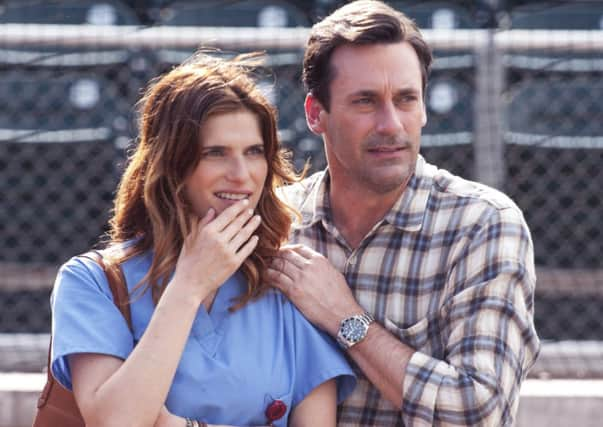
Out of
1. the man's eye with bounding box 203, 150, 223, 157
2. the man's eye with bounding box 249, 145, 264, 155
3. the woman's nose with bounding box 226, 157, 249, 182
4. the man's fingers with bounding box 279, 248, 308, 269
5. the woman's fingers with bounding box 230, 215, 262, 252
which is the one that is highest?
the man's eye with bounding box 203, 150, 223, 157

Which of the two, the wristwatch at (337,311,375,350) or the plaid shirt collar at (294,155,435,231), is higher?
the plaid shirt collar at (294,155,435,231)

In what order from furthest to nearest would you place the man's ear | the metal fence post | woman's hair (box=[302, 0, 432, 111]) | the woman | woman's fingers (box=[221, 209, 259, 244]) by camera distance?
the metal fence post → the man's ear → woman's hair (box=[302, 0, 432, 111]) → woman's fingers (box=[221, 209, 259, 244]) → the woman

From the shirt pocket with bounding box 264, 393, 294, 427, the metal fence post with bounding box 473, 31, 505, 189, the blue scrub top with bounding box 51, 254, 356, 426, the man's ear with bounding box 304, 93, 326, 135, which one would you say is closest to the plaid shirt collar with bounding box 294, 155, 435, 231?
the man's ear with bounding box 304, 93, 326, 135

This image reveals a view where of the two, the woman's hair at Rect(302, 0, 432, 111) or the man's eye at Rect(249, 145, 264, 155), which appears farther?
the woman's hair at Rect(302, 0, 432, 111)

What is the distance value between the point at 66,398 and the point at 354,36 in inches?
42.6

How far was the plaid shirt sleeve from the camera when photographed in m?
2.69

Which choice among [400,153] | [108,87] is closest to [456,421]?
[400,153]

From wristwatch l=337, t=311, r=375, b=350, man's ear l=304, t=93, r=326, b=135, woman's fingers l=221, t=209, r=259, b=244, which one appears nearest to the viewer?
woman's fingers l=221, t=209, r=259, b=244

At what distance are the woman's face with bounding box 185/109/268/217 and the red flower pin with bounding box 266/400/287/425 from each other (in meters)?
0.44

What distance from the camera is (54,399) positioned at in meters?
2.69

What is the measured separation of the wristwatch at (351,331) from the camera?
2.80 meters

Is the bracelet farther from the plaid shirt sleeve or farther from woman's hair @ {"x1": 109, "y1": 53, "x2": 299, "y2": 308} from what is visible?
the plaid shirt sleeve

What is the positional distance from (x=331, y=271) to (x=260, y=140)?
0.37 meters

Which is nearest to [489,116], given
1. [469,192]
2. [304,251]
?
[469,192]
